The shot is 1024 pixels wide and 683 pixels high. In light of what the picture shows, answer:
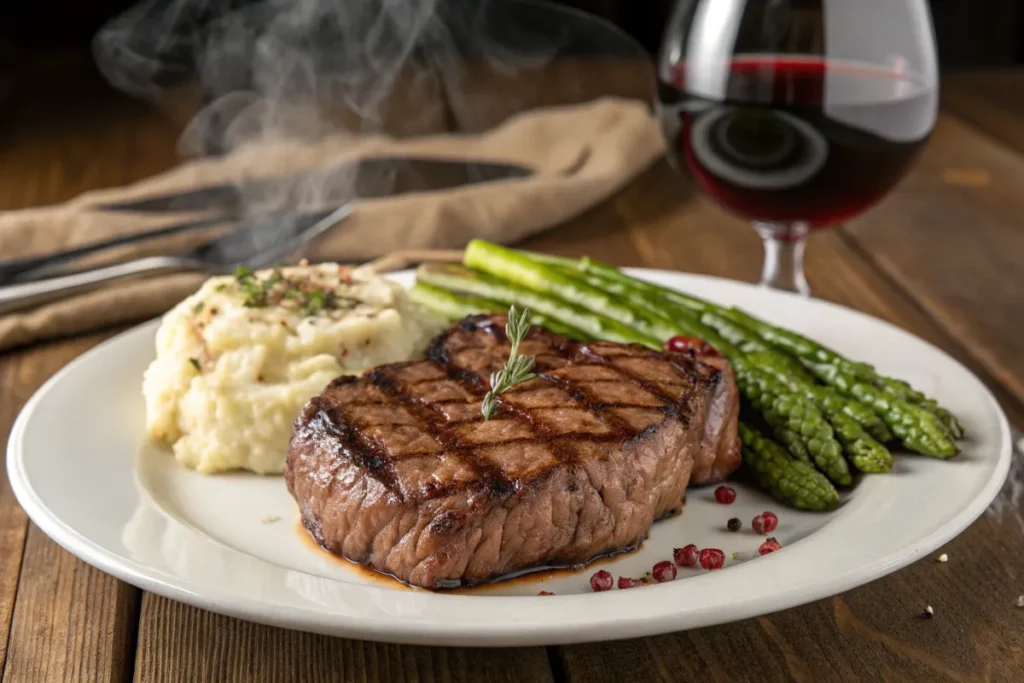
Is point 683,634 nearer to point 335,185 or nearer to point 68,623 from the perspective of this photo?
point 68,623

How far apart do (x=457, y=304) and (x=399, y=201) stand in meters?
1.55

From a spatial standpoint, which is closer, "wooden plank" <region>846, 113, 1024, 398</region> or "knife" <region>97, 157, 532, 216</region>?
"wooden plank" <region>846, 113, 1024, 398</region>

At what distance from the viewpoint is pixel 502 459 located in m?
2.46

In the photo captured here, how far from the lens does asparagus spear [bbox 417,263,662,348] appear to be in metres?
3.46

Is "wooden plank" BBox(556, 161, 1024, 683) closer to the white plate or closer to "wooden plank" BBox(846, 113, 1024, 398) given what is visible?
the white plate

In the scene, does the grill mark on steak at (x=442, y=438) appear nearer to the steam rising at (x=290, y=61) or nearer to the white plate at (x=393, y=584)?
the white plate at (x=393, y=584)

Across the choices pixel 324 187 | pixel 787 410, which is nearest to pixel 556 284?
pixel 787 410

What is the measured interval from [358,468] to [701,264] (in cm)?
274

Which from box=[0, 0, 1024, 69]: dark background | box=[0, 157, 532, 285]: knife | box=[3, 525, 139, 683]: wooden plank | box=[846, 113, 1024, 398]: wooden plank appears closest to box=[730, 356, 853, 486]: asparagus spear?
box=[846, 113, 1024, 398]: wooden plank

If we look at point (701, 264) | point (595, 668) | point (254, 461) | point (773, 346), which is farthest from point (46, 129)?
point (595, 668)

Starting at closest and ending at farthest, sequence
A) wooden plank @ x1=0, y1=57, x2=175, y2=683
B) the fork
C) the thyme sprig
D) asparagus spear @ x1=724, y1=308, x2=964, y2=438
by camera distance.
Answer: wooden plank @ x1=0, y1=57, x2=175, y2=683
the thyme sprig
asparagus spear @ x1=724, y1=308, x2=964, y2=438
the fork

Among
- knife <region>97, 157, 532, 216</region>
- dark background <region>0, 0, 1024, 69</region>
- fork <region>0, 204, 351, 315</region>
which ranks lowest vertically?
dark background <region>0, 0, 1024, 69</region>

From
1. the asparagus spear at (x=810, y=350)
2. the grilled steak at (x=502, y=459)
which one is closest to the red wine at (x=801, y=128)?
the asparagus spear at (x=810, y=350)

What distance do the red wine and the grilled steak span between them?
109 centimetres
